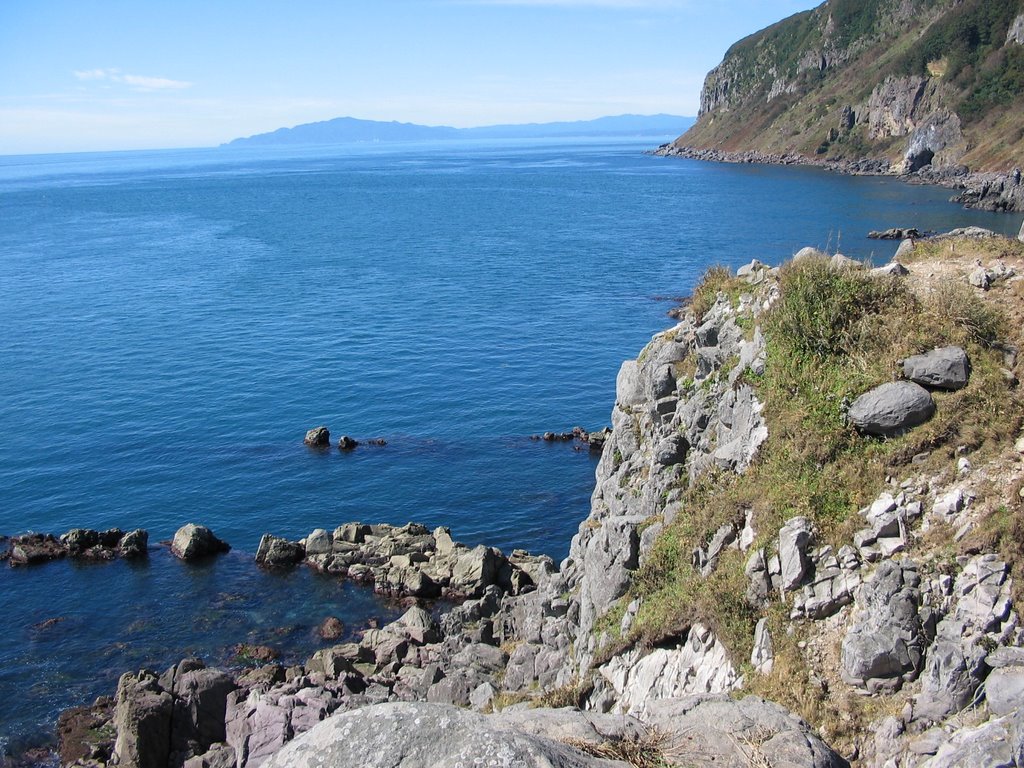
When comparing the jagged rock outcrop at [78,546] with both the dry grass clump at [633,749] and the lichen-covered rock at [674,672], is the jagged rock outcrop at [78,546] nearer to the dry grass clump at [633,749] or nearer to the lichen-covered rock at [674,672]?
the lichen-covered rock at [674,672]

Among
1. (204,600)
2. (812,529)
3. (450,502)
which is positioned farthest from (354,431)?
(812,529)

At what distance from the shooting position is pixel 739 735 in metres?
11.6

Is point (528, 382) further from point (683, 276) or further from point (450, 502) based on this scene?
point (683, 276)

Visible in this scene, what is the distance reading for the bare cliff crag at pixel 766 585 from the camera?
11.6 m

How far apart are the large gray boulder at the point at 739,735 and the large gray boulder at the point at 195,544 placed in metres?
31.7

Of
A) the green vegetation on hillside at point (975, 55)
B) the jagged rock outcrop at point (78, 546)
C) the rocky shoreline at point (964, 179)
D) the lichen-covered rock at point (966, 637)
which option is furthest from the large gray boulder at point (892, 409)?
the green vegetation on hillside at point (975, 55)

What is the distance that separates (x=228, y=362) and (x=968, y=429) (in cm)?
5856

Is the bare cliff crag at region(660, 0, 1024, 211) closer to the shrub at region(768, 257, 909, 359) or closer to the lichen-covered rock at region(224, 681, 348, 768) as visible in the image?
the shrub at region(768, 257, 909, 359)

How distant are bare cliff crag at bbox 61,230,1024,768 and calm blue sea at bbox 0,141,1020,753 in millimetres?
7570

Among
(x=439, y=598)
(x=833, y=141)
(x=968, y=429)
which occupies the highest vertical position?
(x=833, y=141)

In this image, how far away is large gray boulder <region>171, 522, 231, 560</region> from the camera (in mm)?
39688

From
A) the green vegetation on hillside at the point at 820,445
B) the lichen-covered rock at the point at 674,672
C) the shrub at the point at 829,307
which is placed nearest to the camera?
the green vegetation on hillside at the point at 820,445

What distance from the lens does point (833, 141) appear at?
198125mm

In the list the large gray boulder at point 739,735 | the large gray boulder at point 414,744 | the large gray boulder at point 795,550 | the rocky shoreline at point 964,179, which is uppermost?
the rocky shoreline at point 964,179
